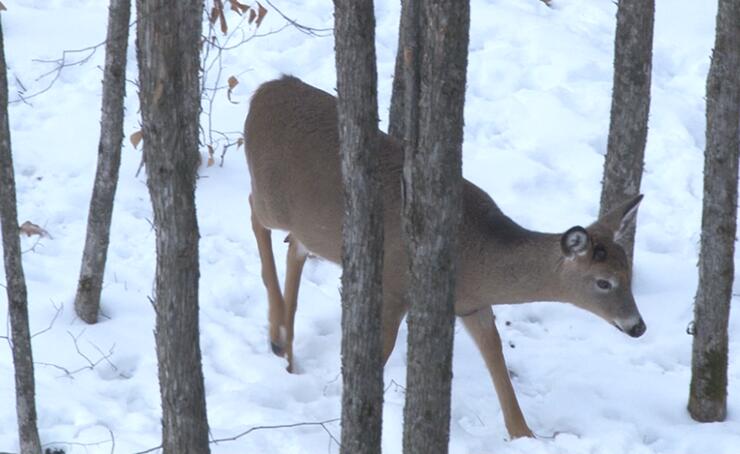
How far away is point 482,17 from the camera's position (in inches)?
434

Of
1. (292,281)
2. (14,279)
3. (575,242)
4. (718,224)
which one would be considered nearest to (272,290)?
(292,281)

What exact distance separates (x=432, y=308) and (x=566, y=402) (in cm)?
304

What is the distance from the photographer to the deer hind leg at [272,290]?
7126mm

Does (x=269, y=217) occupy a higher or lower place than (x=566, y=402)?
higher

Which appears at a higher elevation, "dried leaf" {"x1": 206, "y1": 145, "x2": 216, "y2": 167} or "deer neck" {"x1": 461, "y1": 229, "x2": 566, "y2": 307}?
"dried leaf" {"x1": 206, "y1": 145, "x2": 216, "y2": 167}

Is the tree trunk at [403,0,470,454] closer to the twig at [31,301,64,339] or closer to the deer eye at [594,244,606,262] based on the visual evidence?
the deer eye at [594,244,606,262]

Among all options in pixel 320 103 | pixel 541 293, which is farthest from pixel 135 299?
pixel 541 293

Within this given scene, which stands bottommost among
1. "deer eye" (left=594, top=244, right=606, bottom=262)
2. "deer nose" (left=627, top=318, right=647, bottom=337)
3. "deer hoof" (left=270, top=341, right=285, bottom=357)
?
"deer hoof" (left=270, top=341, right=285, bottom=357)

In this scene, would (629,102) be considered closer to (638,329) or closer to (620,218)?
(620,218)

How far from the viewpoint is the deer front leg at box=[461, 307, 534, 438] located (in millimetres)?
6422

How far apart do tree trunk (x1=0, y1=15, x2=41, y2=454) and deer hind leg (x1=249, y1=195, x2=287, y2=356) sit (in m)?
2.40

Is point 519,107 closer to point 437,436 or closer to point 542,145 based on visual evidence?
point 542,145

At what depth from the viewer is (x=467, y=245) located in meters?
6.60

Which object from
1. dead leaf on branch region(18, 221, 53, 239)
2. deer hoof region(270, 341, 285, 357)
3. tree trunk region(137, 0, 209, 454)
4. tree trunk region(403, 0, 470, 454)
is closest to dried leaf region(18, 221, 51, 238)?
dead leaf on branch region(18, 221, 53, 239)
